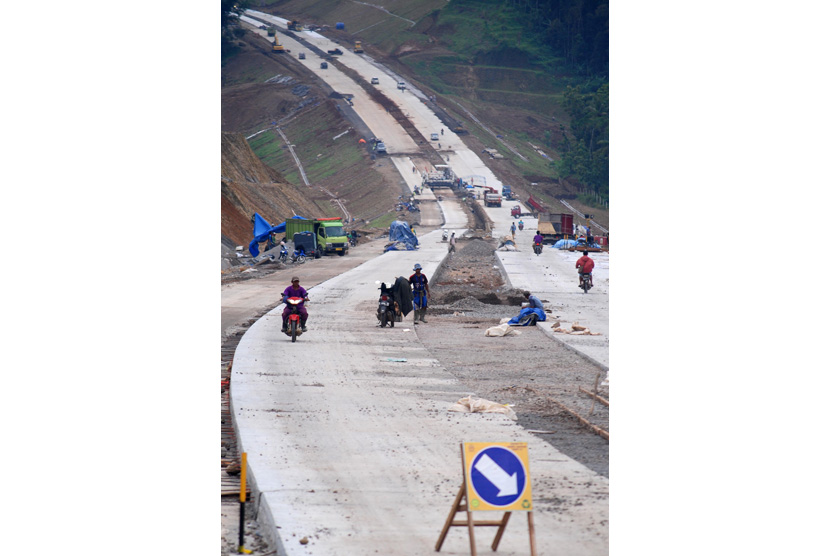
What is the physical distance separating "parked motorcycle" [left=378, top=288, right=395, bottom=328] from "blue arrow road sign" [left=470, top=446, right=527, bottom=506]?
788 inches

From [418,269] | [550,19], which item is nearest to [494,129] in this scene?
[550,19]

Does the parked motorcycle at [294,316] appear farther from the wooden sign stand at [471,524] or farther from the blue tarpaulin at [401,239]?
the blue tarpaulin at [401,239]

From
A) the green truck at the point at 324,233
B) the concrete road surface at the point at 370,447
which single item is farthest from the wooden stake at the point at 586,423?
the green truck at the point at 324,233

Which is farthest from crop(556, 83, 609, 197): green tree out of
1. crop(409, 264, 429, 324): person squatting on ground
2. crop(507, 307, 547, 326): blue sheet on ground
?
crop(409, 264, 429, 324): person squatting on ground

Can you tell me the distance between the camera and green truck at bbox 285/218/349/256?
6141 cm

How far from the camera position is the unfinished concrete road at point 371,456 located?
31.9 feet

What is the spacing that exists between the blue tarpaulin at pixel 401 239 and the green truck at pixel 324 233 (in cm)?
538

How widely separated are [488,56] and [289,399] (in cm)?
13266

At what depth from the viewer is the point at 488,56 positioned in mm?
143500

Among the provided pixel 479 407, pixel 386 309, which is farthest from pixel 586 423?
pixel 386 309

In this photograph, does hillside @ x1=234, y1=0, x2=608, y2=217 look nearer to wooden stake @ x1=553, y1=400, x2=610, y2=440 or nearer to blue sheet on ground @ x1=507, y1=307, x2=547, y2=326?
blue sheet on ground @ x1=507, y1=307, x2=547, y2=326

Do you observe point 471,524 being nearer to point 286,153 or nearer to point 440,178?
point 440,178

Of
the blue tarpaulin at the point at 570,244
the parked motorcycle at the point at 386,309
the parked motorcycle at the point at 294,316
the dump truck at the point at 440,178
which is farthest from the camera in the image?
the dump truck at the point at 440,178
